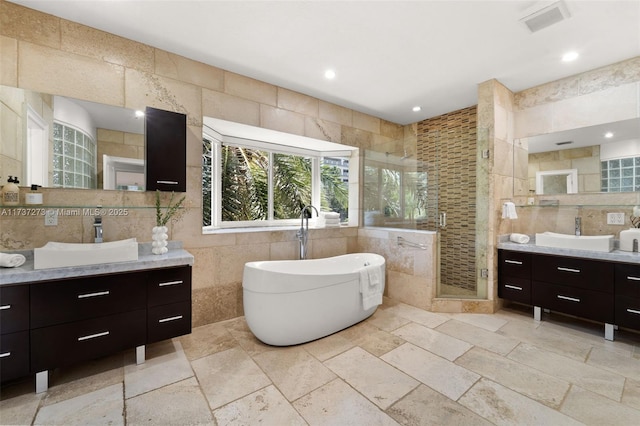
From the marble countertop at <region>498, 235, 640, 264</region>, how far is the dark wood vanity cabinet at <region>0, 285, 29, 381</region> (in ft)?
13.5

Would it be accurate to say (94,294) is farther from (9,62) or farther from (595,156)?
(595,156)

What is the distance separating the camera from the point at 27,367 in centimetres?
163

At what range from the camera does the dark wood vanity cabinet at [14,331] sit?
5.13 feet

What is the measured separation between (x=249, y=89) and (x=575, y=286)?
3853 millimetres

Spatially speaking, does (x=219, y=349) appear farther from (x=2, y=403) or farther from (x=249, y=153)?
(x=249, y=153)

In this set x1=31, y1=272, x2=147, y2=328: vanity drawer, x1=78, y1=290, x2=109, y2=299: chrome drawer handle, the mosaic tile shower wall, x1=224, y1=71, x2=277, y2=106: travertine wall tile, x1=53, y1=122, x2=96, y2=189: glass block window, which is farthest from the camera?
the mosaic tile shower wall

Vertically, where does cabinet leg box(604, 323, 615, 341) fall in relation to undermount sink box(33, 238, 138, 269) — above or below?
below

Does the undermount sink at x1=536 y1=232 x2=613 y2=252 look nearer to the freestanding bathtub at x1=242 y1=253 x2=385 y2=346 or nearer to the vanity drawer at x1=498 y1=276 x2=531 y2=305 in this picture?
the vanity drawer at x1=498 y1=276 x2=531 y2=305

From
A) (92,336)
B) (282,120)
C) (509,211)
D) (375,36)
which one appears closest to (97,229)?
(92,336)

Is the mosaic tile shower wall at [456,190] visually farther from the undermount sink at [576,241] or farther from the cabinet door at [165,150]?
the cabinet door at [165,150]

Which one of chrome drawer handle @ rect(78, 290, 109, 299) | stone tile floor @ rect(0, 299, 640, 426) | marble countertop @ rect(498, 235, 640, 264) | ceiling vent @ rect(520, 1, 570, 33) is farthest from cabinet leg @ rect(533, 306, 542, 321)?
chrome drawer handle @ rect(78, 290, 109, 299)

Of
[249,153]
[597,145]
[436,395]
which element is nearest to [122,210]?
[249,153]

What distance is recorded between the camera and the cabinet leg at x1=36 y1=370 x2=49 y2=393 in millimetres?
1688

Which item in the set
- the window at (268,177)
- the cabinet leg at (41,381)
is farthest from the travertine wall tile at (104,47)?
the cabinet leg at (41,381)
